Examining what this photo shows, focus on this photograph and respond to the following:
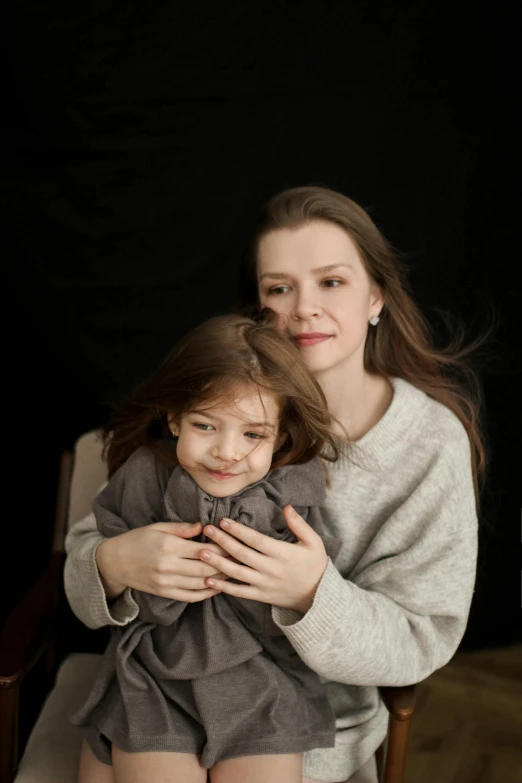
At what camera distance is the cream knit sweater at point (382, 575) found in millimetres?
1604

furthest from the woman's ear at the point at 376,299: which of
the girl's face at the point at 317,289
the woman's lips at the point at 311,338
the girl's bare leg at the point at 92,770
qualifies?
the girl's bare leg at the point at 92,770

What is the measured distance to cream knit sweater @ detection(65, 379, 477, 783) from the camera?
5.26 feet

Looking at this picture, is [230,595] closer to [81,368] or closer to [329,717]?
[329,717]

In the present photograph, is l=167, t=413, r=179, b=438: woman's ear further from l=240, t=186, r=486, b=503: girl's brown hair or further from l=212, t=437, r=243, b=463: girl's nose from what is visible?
l=240, t=186, r=486, b=503: girl's brown hair

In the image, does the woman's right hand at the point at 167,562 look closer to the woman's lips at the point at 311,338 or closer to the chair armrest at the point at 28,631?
the chair armrest at the point at 28,631

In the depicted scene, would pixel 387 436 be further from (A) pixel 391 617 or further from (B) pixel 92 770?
(B) pixel 92 770

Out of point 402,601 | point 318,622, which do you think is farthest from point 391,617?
point 318,622

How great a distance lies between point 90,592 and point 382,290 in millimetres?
914

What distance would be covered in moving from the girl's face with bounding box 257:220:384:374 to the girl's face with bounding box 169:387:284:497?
26cm

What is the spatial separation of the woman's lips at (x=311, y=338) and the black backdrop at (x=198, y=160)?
781 millimetres

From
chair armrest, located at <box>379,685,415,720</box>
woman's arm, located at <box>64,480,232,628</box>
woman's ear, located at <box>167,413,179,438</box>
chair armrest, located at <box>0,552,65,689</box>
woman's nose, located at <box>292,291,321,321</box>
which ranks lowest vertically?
chair armrest, located at <box>379,685,415,720</box>

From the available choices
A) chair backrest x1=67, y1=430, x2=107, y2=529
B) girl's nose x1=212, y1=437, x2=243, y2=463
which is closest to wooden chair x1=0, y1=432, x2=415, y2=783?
chair backrest x1=67, y1=430, x2=107, y2=529

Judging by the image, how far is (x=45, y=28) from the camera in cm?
236

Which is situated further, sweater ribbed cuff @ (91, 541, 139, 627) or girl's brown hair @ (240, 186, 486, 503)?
girl's brown hair @ (240, 186, 486, 503)
